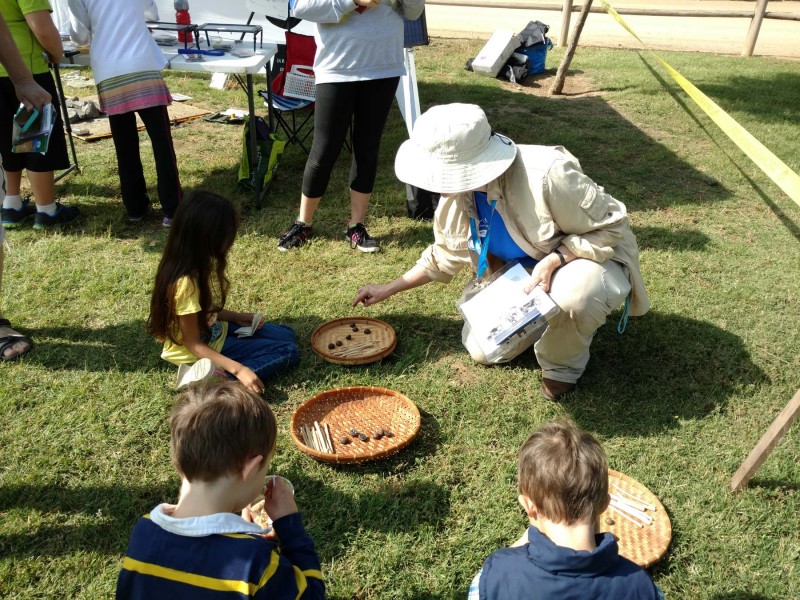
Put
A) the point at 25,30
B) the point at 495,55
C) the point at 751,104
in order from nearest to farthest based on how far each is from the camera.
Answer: the point at 25,30 → the point at 751,104 → the point at 495,55

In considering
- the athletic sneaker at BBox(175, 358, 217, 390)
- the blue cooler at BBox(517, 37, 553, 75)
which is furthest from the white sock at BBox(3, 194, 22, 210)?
the blue cooler at BBox(517, 37, 553, 75)

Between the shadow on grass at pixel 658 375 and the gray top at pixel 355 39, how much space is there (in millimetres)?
1988

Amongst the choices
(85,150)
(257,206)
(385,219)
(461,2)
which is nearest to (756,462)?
(385,219)

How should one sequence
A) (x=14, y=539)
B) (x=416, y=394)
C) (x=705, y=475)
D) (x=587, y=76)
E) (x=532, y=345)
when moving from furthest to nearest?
(x=587, y=76) → (x=532, y=345) → (x=416, y=394) → (x=705, y=475) → (x=14, y=539)

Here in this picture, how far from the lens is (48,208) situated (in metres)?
4.61

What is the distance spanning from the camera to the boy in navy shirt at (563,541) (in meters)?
1.60

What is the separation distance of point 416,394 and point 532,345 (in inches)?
27.5

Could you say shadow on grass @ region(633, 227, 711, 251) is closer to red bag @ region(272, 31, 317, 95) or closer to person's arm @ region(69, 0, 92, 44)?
red bag @ region(272, 31, 317, 95)

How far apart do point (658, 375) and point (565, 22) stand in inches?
356

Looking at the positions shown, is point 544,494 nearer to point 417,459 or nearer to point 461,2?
point 417,459

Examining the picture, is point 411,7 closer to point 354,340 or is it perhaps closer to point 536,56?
point 354,340

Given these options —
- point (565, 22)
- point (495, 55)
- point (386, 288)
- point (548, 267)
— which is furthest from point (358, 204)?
point (565, 22)

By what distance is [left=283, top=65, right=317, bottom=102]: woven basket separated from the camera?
5.87 m

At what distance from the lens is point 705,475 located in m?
2.71
